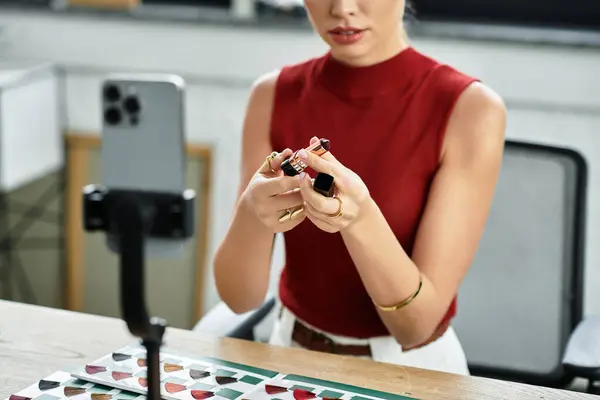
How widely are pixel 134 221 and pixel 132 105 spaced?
0.11 meters

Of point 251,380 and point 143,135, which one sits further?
point 251,380

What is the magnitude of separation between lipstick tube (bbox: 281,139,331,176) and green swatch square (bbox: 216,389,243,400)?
235 mm

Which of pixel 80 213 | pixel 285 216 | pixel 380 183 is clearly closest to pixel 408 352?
pixel 380 183

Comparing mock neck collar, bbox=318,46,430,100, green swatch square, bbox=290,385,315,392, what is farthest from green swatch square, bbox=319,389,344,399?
mock neck collar, bbox=318,46,430,100

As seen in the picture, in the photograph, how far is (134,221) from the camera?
1.77 feet

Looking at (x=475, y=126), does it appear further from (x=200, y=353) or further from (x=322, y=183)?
(x=200, y=353)

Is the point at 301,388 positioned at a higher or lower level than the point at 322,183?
lower

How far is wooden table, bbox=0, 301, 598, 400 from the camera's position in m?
0.95

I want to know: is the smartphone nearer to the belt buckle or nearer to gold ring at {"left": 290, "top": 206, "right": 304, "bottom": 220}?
gold ring at {"left": 290, "top": 206, "right": 304, "bottom": 220}

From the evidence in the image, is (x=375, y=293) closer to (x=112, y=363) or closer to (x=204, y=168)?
(x=112, y=363)

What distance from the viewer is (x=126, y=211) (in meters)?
0.53

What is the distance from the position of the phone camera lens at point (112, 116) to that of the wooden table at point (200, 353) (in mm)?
455

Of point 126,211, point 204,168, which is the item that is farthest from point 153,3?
point 126,211

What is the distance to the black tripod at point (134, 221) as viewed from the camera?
0.52 metres
